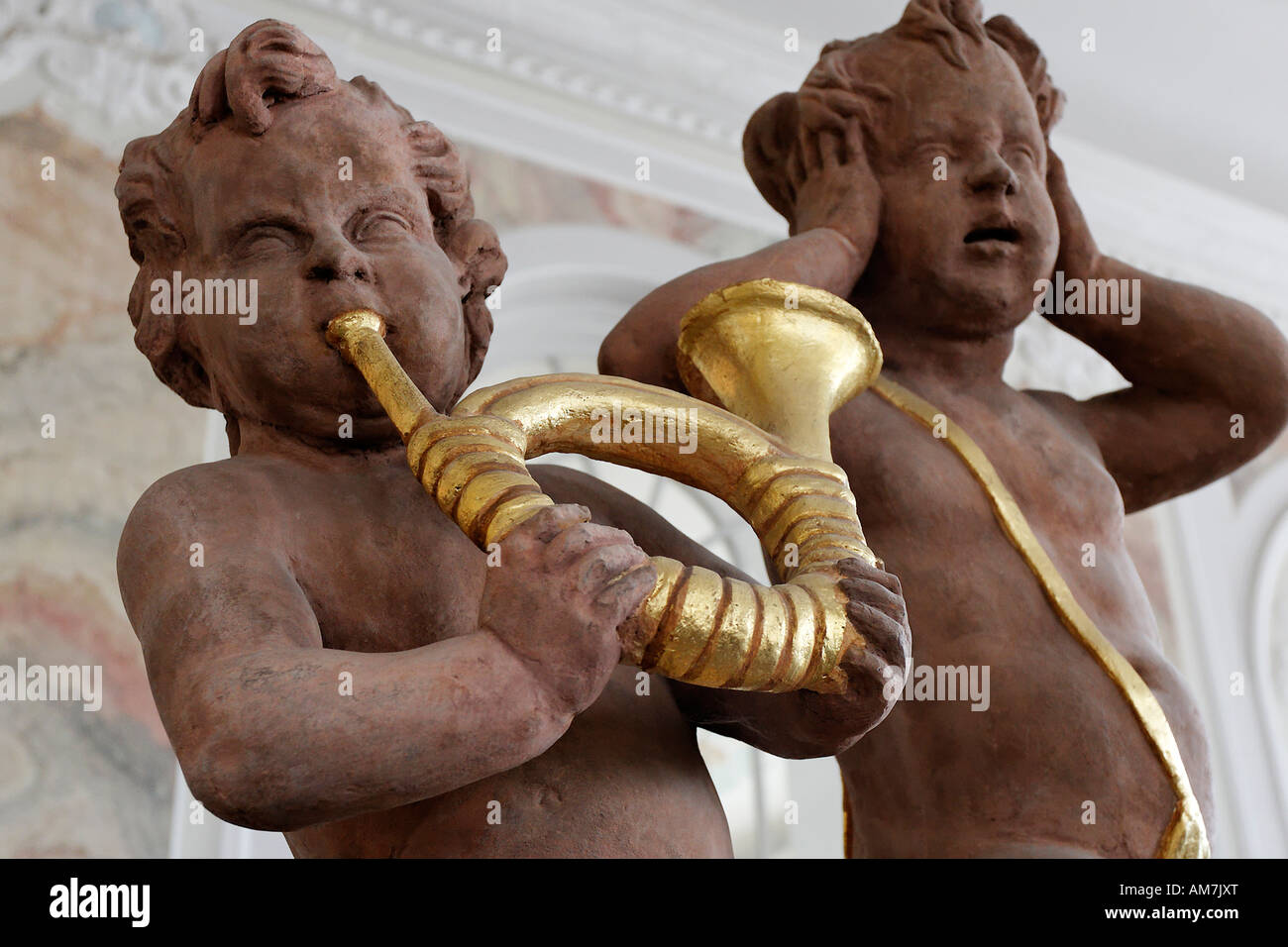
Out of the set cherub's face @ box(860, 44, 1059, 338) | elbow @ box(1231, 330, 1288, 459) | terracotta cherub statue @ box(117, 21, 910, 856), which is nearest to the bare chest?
terracotta cherub statue @ box(117, 21, 910, 856)

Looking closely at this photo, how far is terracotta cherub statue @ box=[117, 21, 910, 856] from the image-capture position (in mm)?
1155

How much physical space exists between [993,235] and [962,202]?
0.17 feet

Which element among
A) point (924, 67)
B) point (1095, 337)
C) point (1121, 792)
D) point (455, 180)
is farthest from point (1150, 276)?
point (455, 180)

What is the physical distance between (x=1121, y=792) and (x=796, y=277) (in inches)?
24.7

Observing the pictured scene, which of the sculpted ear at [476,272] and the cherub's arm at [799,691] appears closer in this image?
the cherub's arm at [799,691]

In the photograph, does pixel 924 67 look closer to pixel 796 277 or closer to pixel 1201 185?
pixel 796 277

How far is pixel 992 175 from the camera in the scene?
5.95 feet

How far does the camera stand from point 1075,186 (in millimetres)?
5230

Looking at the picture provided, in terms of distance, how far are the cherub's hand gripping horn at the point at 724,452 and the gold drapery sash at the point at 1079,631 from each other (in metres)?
0.20

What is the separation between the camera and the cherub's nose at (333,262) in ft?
4.67

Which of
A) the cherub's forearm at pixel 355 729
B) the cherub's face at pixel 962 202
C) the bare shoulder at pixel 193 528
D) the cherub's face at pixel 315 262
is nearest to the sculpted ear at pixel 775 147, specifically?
the cherub's face at pixel 962 202

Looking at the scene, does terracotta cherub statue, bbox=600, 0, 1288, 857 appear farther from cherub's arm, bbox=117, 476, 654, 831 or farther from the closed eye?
cherub's arm, bbox=117, 476, 654, 831

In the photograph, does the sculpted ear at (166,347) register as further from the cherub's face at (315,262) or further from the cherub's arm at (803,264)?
the cherub's arm at (803,264)

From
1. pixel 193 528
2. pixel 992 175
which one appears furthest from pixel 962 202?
pixel 193 528
